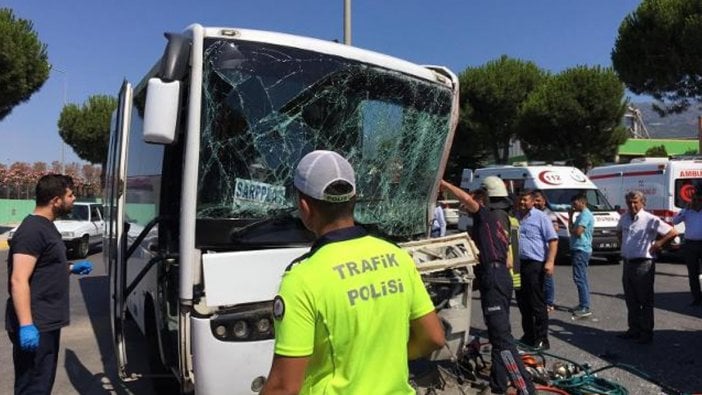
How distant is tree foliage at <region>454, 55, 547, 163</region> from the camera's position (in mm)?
36094

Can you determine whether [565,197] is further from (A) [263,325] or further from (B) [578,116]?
(B) [578,116]

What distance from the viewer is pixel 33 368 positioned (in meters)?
4.05

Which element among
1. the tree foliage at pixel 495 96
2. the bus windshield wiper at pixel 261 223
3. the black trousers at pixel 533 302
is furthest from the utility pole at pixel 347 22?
the tree foliage at pixel 495 96

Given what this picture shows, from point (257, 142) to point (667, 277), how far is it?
11.8 metres

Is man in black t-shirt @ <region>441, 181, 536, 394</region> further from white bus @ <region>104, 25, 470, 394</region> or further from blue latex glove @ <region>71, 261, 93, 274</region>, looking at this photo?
blue latex glove @ <region>71, 261, 93, 274</region>

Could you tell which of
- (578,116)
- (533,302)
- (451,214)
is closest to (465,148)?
(578,116)

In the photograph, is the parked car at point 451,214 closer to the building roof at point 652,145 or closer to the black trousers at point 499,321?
the black trousers at point 499,321

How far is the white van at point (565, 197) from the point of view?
50.8ft

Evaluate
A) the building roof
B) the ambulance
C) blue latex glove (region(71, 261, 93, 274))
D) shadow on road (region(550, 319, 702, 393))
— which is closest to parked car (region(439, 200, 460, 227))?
the ambulance

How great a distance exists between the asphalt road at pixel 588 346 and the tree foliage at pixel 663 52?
37.8 ft

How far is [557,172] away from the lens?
56.0 ft

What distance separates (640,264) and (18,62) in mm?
21706

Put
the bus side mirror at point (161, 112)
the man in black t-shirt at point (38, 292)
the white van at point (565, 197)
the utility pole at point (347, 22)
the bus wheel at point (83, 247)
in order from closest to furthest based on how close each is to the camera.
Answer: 1. the bus side mirror at point (161, 112)
2. the man in black t-shirt at point (38, 292)
3. the utility pole at point (347, 22)
4. the white van at point (565, 197)
5. the bus wheel at point (83, 247)

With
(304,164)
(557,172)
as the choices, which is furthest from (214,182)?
(557,172)
